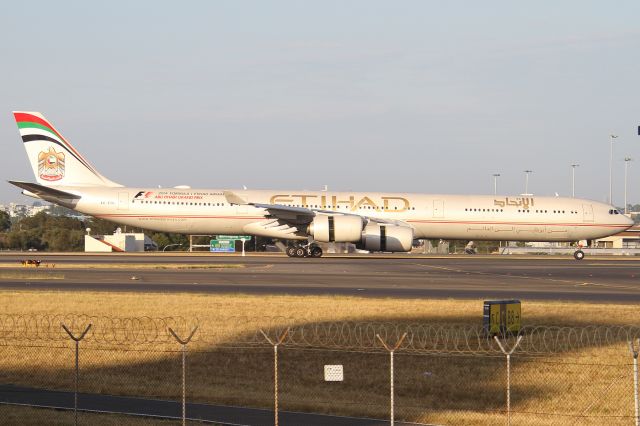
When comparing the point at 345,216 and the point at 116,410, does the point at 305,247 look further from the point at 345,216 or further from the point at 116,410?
the point at 116,410

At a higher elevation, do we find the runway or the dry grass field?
the runway

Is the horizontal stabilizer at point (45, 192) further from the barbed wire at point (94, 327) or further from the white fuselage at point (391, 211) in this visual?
the barbed wire at point (94, 327)

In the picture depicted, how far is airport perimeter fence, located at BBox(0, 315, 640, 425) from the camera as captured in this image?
15852 mm

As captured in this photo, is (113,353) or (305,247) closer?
(113,353)

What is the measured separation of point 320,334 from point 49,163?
39392 mm

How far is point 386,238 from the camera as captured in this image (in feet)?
175

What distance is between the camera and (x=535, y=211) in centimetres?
5900

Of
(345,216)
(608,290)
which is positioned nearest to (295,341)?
(608,290)

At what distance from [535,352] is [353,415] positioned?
7.01 metres

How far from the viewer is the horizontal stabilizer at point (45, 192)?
53.8 m

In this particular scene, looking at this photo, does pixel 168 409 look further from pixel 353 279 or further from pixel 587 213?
pixel 587 213

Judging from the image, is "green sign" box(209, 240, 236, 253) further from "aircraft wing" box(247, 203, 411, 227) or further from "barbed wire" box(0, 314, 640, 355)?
"barbed wire" box(0, 314, 640, 355)

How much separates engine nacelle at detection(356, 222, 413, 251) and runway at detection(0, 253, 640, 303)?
2805mm

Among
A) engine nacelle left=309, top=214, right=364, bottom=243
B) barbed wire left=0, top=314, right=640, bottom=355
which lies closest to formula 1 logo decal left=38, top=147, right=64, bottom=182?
engine nacelle left=309, top=214, right=364, bottom=243
